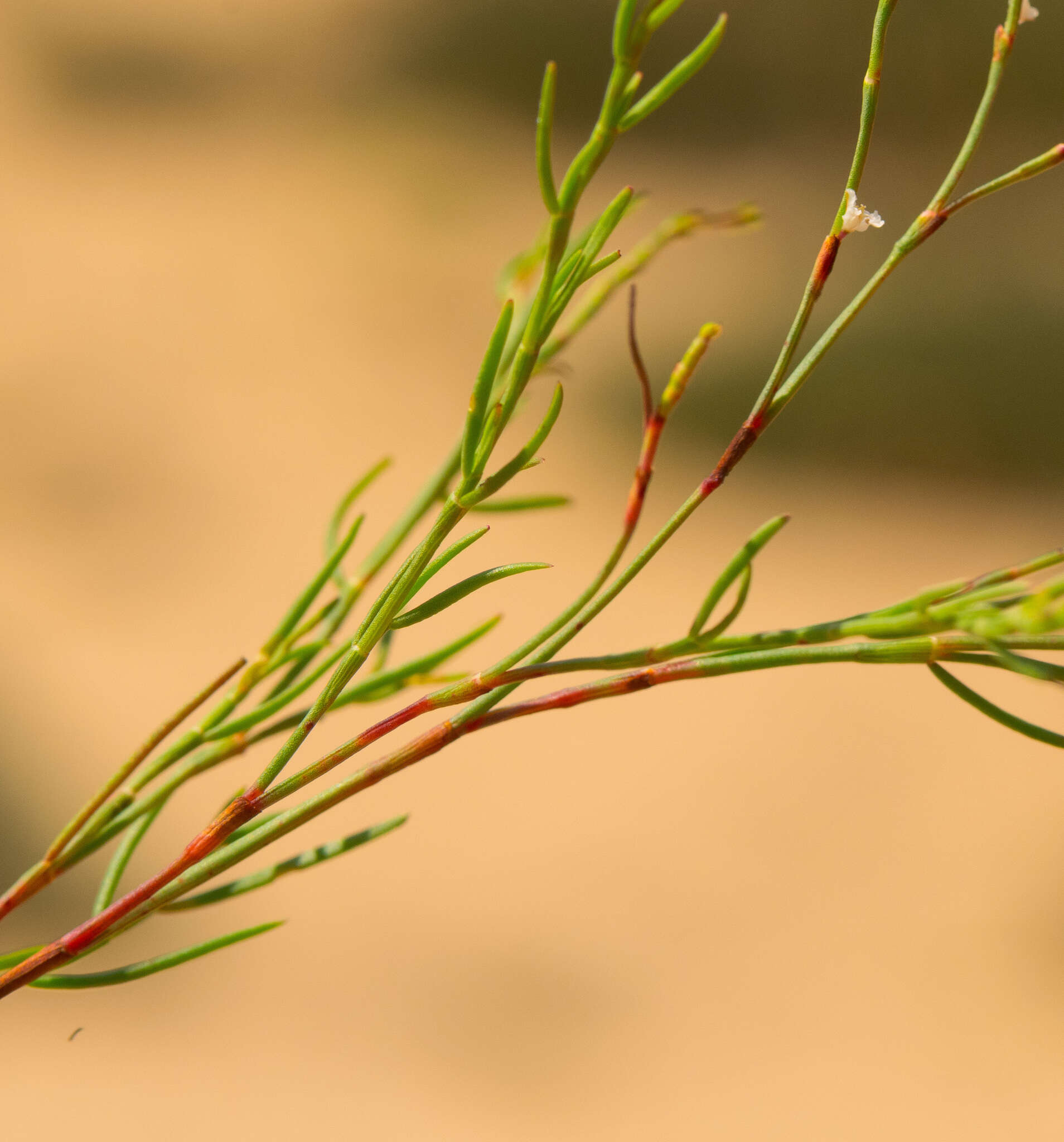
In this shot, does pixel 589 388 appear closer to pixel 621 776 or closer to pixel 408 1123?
pixel 621 776

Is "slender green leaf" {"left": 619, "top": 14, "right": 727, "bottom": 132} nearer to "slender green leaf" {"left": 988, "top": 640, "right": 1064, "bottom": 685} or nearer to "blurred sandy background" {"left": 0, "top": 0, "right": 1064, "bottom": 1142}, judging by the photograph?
"slender green leaf" {"left": 988, "top": 640, "right": 1064, "bottom": 685}

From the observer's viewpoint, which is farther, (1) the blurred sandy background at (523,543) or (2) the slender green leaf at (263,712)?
(1) the blurred sandy background at (523,543)

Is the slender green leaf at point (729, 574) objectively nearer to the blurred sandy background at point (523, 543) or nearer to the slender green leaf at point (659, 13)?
the slender green leaf at point (659, 13)

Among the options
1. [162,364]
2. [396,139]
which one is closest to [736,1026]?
[162,364]

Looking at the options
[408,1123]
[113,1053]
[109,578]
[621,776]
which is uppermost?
[621,776]

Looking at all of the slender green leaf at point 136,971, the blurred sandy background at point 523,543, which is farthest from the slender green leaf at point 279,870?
the blurred sandy background at point 523,543

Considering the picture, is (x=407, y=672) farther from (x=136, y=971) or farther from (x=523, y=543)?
(x=523, y=543)
